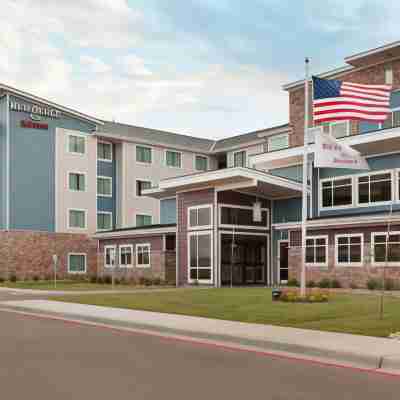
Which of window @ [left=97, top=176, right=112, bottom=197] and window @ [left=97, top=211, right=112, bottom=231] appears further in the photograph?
window @ [left=97, top=176, right=112, bottom=197]

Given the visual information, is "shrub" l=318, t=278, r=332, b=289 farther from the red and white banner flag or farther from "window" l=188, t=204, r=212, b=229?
the red and white banner flag

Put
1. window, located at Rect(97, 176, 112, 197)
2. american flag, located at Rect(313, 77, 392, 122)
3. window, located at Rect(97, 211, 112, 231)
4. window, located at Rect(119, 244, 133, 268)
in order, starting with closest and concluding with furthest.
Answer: american flag, located at Rect(313, 77, 392, 122), window, located at Rect(119, 244, 133, 268), window, located at Rect(97, 211, 112, 231), window, located at Rect(97, 176, 112, 197)

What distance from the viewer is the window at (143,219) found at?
56.8 metres

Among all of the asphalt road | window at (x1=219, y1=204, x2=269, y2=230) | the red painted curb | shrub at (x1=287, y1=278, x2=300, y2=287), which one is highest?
window at (x1=219, y1=204, x2=269, y2=230)

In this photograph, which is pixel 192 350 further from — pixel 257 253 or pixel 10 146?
pixel 10 146

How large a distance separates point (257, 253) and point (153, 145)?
21976 millimetres

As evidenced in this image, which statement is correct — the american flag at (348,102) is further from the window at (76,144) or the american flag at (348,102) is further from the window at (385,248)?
the window at (76,144)

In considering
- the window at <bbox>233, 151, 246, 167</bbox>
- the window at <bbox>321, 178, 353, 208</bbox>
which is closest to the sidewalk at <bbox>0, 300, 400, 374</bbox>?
the window at <bbox>321, 178, 353, 208</bbox>

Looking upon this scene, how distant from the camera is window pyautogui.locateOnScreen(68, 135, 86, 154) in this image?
172 ft

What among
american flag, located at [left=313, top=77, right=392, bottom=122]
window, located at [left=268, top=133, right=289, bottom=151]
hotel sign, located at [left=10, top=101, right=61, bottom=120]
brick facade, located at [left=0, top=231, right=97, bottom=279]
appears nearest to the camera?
american flag, located at [left=313, top=77, right=392, bottom=122]

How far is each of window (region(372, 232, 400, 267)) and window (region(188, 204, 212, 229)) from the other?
31.1 feet

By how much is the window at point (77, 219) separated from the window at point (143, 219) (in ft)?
17.3

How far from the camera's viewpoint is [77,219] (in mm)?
52844

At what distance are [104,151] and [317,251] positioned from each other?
88.8ft
